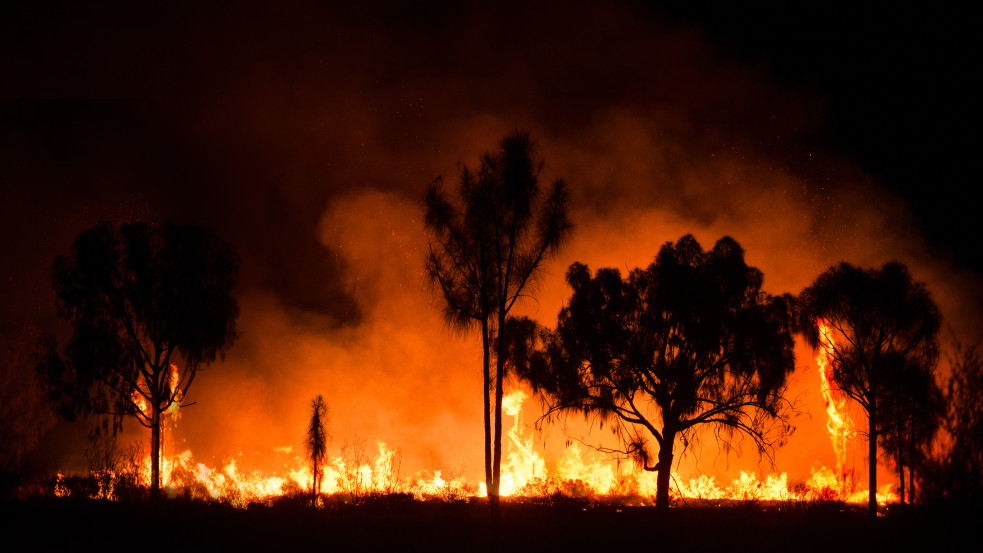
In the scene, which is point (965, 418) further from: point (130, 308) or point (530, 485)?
point (130, 308)

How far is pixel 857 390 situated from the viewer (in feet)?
85.2

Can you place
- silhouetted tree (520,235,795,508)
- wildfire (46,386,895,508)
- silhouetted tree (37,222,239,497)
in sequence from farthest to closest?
wildfire (46,386,895,508), silhouetted tree (37,222,239,497), silhouetted tree (520,235,795,508)

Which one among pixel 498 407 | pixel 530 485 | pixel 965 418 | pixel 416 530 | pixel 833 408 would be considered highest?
pixel 965 418

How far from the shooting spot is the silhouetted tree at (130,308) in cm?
2709

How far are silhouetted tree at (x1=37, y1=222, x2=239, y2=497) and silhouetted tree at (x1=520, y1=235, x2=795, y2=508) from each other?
1416cm

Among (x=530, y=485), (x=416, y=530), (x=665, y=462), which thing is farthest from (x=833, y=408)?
(x=416, y=530)

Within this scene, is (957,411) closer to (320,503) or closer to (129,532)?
(129,532)

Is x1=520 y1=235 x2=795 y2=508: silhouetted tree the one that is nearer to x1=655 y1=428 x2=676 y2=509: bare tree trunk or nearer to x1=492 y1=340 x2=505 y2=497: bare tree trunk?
x1=655 y1=428 x2=676 y2=509: bare tree trunk

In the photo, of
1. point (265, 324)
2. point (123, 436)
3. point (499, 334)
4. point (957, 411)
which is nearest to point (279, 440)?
point (265, 324)

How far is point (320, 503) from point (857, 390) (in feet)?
66.5

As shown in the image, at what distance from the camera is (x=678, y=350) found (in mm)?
23672

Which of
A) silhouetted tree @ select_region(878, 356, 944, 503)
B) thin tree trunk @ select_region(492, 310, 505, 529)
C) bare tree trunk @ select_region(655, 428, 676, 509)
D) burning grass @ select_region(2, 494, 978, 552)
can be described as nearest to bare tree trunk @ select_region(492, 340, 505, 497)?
thin tree trunk @ select_region(492, 310, 505, 529)

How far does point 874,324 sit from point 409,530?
1959 cm

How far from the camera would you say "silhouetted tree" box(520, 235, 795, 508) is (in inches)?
896
